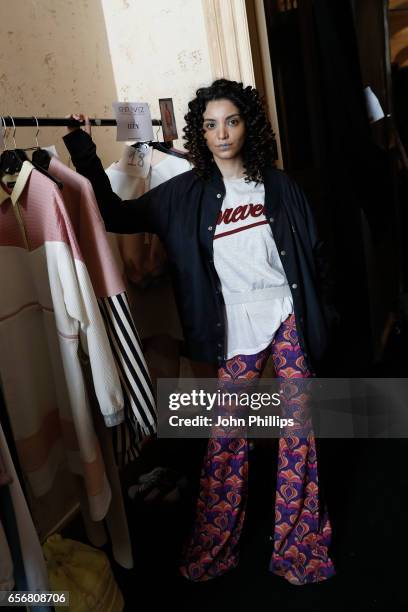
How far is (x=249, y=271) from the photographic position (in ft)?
4.47

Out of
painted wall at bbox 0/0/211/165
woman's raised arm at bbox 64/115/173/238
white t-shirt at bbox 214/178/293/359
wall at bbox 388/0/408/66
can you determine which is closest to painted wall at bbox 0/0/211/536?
painted wall at bbox 0/0/211/165

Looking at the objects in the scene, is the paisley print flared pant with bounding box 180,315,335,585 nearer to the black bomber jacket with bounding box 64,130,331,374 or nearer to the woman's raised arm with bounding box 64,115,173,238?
the black bomber jacket with bounding box 64,130,331,374

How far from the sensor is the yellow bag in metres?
1.19

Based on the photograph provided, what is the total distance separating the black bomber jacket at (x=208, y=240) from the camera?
4.46 ft

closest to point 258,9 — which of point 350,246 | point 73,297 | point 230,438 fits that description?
point 350,246

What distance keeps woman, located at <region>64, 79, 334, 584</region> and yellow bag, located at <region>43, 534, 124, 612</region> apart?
1.02ft

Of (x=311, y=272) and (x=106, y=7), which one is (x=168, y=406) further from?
(x=106, y=7)

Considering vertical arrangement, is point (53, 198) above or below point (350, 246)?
above

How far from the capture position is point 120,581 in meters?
1.50

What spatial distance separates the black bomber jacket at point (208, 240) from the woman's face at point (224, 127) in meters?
0.08

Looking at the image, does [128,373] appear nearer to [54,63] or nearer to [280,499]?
[280,499]

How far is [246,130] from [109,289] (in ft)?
1.85

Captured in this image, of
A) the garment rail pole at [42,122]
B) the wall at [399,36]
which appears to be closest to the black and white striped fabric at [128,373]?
the garment rail pole at [42,122]

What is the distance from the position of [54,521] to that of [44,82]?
54.4 inches
